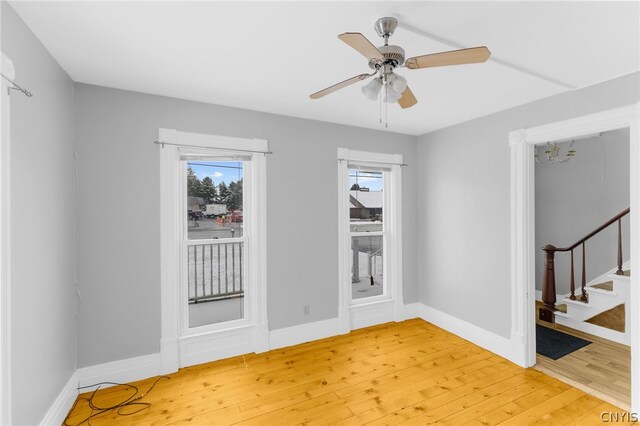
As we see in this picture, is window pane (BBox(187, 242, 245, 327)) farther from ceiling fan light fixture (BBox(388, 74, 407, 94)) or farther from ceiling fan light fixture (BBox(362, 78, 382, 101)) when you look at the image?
ceiling fan light fixture (BBox(388, 74, 407, 94))

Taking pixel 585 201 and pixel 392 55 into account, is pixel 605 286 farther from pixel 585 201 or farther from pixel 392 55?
pixel 392 55

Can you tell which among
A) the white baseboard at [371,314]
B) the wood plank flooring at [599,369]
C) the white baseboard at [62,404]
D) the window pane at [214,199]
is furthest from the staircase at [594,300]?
the white baseboard at [62,404]

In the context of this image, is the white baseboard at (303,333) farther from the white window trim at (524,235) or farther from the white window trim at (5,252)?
the white window trim at (5,252)

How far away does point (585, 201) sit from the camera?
4.70 meters

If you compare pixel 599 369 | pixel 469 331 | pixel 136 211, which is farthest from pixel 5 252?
pixel 599 369

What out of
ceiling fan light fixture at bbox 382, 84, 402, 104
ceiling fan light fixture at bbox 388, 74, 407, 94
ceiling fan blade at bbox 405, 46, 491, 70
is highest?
ceiling fan blade at bbox 405, 46, 491, 70

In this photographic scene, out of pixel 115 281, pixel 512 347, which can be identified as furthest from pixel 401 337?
pixel 115 281

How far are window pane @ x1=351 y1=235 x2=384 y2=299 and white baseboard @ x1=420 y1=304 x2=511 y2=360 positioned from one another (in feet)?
2.43

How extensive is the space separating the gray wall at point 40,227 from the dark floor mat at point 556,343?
4496mm

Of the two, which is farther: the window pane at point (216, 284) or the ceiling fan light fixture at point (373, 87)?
the window pane at point (216, 284)

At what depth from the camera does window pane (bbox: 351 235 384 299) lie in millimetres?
4273

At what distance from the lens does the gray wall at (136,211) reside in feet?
8.84

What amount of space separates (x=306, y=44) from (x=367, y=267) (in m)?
3.16

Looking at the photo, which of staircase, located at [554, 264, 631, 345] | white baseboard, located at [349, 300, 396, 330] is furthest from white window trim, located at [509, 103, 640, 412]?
white baseboard, located at [349, 300, 396, 330]
